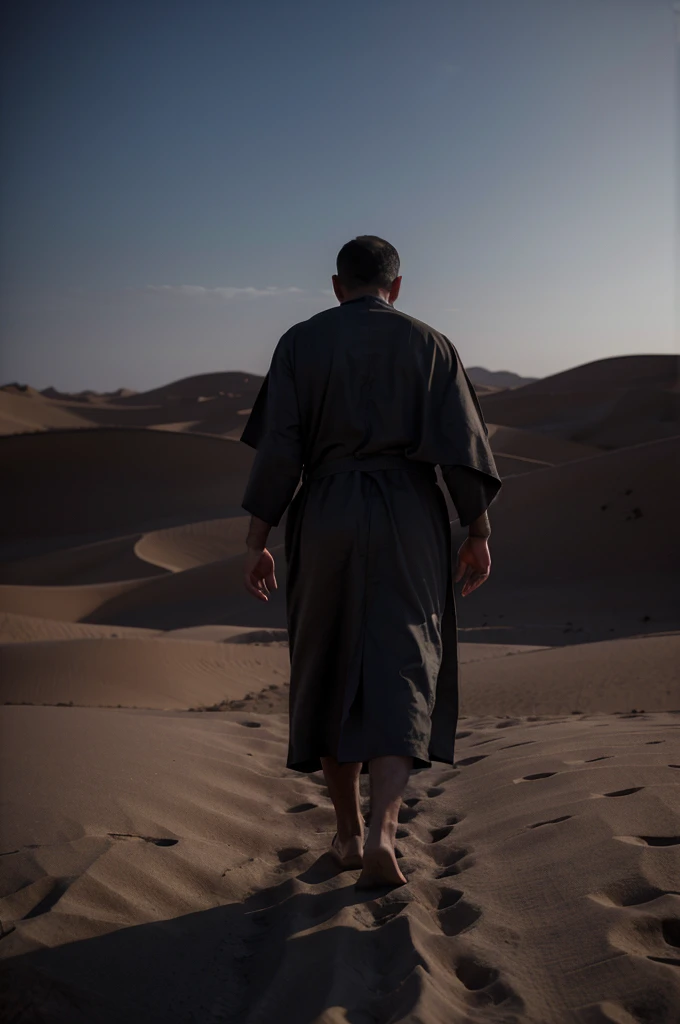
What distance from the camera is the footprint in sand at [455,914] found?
8.40 ft

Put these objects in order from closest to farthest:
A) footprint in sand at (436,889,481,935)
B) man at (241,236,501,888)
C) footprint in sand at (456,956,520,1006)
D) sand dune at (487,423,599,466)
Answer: footprint in sand at (456,956,520,1006) < footprint in sand at (436,889,481,935) < man at (241,236,501,888) < sand dune at (487,423,599,466)

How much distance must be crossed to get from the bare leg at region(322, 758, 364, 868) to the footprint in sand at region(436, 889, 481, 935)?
0.41 m

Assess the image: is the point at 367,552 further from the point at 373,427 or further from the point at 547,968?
the point at 547,968

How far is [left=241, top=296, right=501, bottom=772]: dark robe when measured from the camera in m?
2.93

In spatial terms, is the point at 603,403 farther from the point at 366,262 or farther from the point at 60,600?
the point at 366,262

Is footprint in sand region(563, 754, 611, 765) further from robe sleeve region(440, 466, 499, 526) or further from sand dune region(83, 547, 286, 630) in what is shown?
sand dune region(83, 547, 286, 630)

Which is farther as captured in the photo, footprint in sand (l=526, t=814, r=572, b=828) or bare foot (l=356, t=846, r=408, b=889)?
footprint in sand (l=526, t=814, r=572, b=828)

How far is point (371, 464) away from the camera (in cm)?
303

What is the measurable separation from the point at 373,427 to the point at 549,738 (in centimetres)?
215

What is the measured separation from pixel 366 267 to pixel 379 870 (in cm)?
185

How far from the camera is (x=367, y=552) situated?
296 centimetres

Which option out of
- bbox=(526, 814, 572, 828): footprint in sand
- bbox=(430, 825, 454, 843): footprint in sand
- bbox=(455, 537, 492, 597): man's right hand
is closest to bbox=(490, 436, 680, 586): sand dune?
bbox=(430, 825, 454, 843): footprint in sand

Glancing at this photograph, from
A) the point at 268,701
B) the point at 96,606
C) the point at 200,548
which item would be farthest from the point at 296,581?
the point at 200,548

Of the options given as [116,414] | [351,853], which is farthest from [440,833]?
[116,414]
